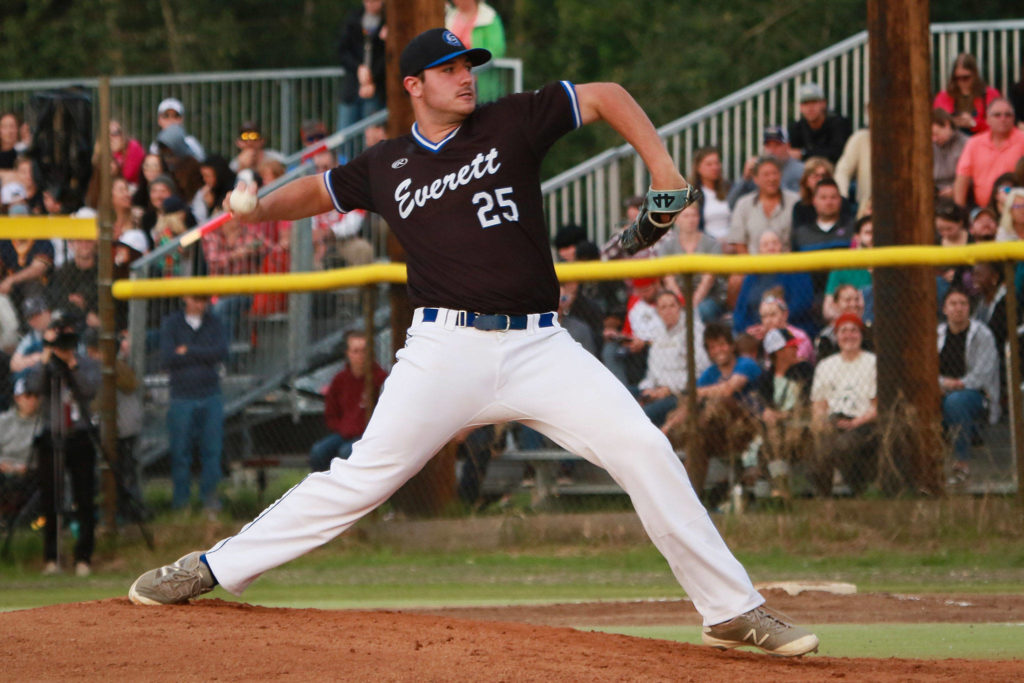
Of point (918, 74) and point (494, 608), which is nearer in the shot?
point (494, 608)

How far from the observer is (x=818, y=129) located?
555 inches

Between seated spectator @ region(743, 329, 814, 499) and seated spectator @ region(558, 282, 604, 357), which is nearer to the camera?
seated spectator @ region(743, 329, 814, 499)

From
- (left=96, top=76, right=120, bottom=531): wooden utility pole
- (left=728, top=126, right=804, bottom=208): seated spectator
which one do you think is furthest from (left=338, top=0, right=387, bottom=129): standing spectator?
(left=96, top=76, right=120, bottom=531): wooden utility pole

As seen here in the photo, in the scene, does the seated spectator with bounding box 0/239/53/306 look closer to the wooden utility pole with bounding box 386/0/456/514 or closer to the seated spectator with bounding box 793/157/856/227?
the wooden utility pole with bounding box 386/0/456/514

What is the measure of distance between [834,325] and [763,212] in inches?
103

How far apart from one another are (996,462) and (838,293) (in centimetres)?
154

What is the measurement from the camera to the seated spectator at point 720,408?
10406 millimetres

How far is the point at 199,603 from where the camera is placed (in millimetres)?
6441

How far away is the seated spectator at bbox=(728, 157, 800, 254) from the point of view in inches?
501

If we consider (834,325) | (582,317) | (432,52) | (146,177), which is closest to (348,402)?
(582,317)

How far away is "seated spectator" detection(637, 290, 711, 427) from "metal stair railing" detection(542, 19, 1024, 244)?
3.90m

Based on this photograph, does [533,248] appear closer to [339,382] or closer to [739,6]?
[339,382]

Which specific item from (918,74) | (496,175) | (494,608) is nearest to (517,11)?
(918,74)

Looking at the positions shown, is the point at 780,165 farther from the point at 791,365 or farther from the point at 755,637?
the point at 755,637
